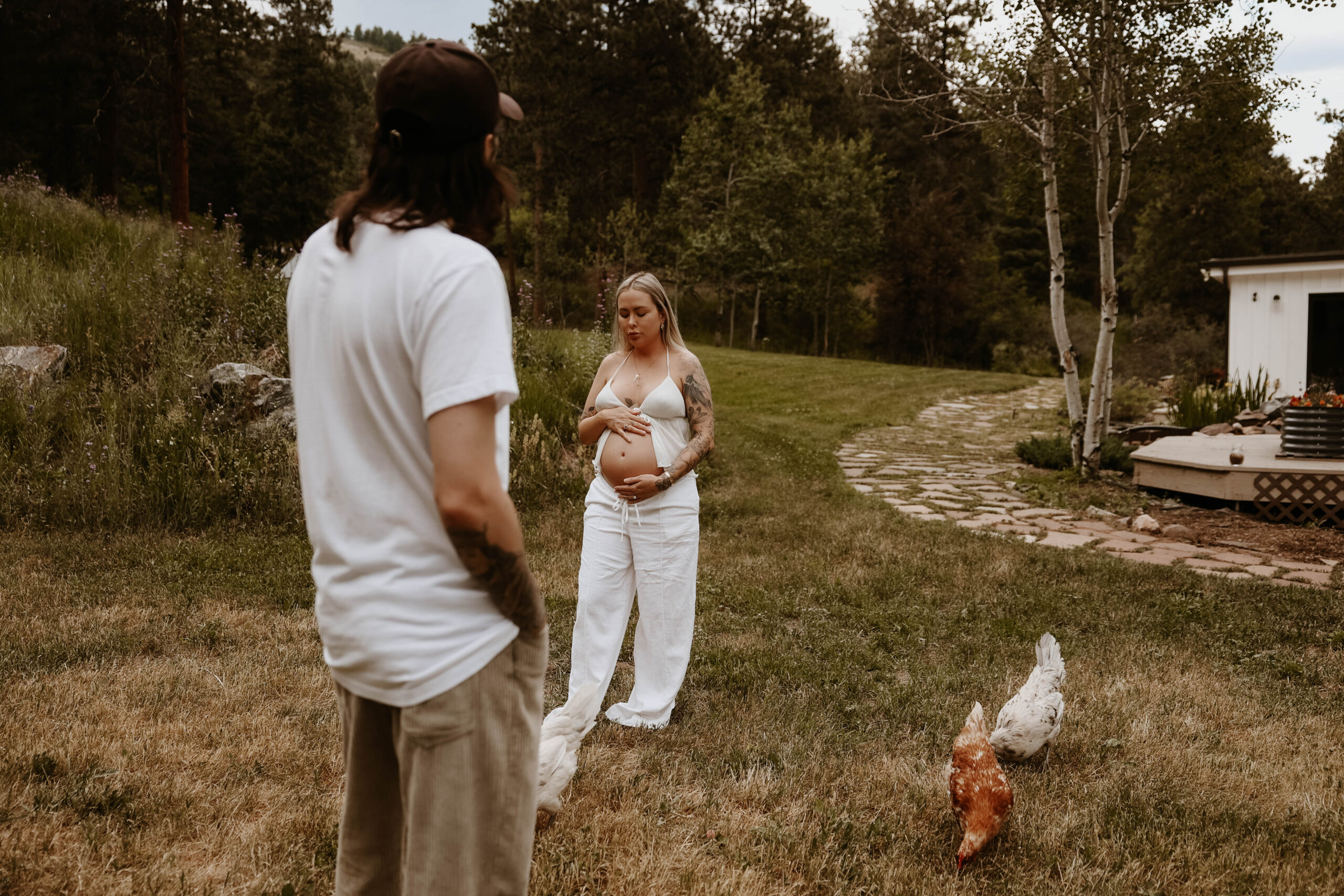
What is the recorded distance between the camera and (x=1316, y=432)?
966 centimetres

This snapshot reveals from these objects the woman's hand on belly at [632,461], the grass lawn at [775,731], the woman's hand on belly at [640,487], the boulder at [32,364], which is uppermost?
the boulder at [32,364]

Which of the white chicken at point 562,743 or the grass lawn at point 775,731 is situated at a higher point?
the white chicken at point 562,743

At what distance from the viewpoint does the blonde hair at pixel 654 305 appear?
4117 millimetres

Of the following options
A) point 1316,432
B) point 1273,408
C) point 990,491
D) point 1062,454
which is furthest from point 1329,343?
point 990,491

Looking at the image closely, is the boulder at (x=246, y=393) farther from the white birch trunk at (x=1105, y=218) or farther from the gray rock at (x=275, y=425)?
the white birch trunk at (x=1105, y=218)

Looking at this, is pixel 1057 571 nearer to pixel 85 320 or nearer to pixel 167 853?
pixel 167 853

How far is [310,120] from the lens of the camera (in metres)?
32.5

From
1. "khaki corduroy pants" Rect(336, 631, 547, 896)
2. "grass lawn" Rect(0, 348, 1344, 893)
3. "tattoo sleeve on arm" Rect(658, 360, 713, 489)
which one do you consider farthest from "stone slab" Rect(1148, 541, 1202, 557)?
"khaki corduroy pants" Rect(336, 631, 547, 896)

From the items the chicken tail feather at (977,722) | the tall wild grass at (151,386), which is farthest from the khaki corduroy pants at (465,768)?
the tall wild grass at (151,386)

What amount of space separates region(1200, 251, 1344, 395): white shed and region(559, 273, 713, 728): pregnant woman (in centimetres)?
1539

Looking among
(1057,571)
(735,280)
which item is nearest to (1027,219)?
(735,280)

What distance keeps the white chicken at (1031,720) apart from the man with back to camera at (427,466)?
266cm

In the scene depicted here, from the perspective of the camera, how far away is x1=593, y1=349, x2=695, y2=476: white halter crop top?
4.14 meters

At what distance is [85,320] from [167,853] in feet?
25.4
